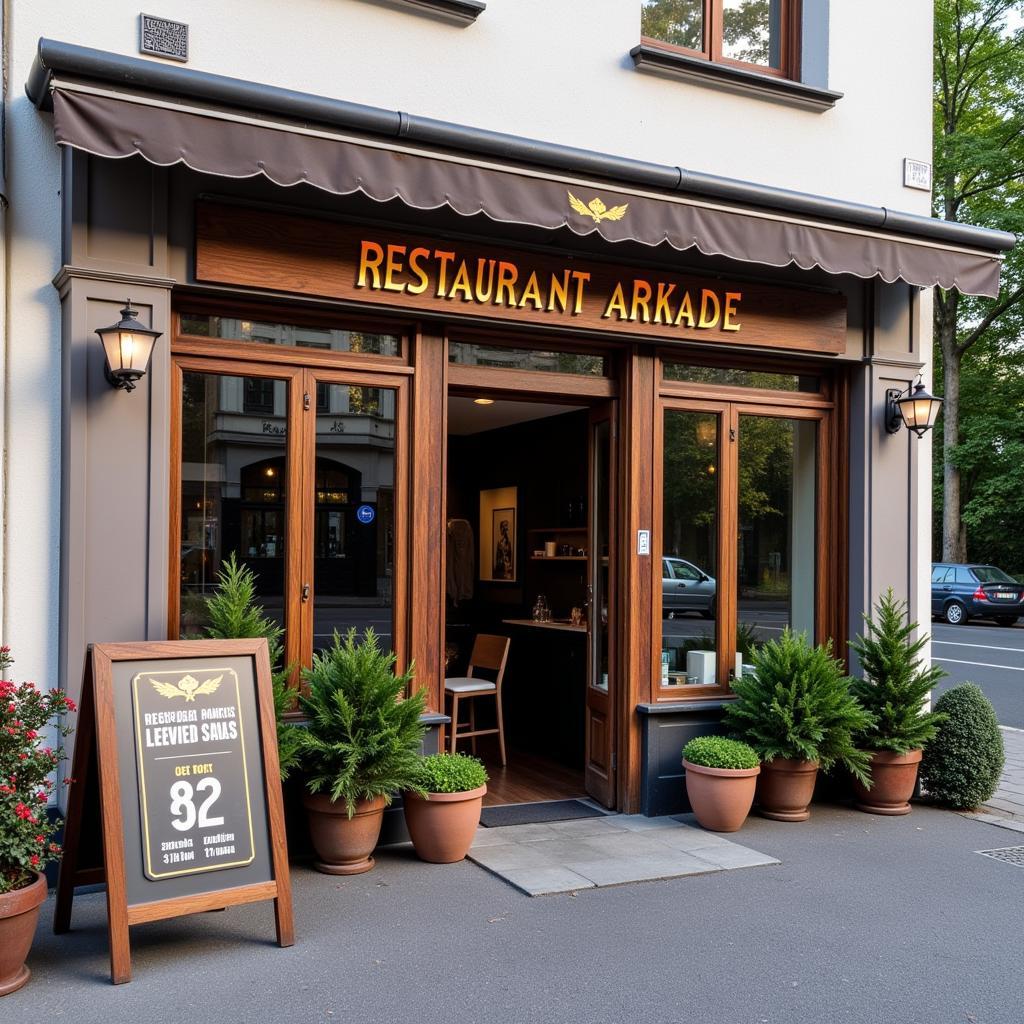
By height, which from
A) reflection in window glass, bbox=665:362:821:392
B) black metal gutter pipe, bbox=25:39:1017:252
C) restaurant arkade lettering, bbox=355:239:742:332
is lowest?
reflection in window glass, bbox=665:362:821:392

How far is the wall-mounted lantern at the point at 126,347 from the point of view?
503 cm

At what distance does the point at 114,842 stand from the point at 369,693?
1.58m

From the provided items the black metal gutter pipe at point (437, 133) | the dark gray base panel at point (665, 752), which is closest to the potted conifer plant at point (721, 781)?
the dark gray base panel at point (665, 752)

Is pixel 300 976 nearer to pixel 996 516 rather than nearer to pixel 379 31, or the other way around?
pixel 379 31

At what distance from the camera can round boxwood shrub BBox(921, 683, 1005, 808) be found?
7145 millimetres

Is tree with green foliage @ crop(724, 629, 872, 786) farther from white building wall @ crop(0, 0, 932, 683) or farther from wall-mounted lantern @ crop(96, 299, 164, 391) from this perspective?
wall-mounted lantern @ crop(96, 299, 164, 391)

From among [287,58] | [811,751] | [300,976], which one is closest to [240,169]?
[287,58]

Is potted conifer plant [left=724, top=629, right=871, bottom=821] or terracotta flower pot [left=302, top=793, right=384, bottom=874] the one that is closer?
terracotta flower pot [left=302, top=793, right=384, bottom=874]

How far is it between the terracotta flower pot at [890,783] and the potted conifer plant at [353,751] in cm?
329

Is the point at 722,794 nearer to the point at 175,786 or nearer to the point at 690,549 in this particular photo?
the point at 690,549

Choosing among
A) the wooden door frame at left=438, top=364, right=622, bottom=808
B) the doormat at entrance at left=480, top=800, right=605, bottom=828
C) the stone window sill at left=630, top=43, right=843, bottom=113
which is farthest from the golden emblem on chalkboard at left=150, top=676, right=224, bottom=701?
the stone window sill at left=630, top=43, right=843, bottom=113

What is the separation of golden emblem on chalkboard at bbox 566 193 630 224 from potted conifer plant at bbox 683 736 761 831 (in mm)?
3326

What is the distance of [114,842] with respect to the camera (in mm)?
4188

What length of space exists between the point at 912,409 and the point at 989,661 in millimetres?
11131
